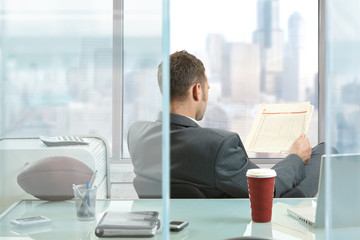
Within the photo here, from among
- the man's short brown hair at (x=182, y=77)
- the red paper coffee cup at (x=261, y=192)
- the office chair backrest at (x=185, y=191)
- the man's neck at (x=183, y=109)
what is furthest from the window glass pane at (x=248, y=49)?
the red paper coffee cup at (x=261, y=192)

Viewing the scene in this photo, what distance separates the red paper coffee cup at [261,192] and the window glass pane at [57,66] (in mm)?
422

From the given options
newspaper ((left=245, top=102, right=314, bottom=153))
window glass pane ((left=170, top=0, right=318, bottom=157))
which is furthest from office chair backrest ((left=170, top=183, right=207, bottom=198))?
window glass pane ((left=170, top=0, right=318, bottom=157))

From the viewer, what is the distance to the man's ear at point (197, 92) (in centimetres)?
169

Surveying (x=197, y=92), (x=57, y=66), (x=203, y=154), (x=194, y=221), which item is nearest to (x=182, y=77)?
(x=197, y=92)

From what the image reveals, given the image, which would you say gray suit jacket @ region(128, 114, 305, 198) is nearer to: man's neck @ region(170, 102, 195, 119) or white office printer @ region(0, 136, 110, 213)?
A: man's neck @ region(170, 102, 195, 119)

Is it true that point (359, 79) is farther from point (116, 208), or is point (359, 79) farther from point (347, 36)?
point (116, 208)

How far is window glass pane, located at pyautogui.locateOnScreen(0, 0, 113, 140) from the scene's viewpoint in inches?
31.9

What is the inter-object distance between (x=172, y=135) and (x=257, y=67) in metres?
1.54

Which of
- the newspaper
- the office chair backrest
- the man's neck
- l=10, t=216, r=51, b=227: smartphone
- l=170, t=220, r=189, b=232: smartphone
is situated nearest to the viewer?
l=10, t=216, r=51, b=227: smartphone

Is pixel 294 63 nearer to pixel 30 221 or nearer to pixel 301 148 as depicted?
pixel 301 148

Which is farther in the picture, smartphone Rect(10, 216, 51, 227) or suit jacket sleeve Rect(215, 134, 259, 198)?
suit jacket sleeve Rect(215, 134, 259, 198)

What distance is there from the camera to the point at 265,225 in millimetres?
1095

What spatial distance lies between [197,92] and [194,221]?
67 cm

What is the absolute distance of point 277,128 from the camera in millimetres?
1820
